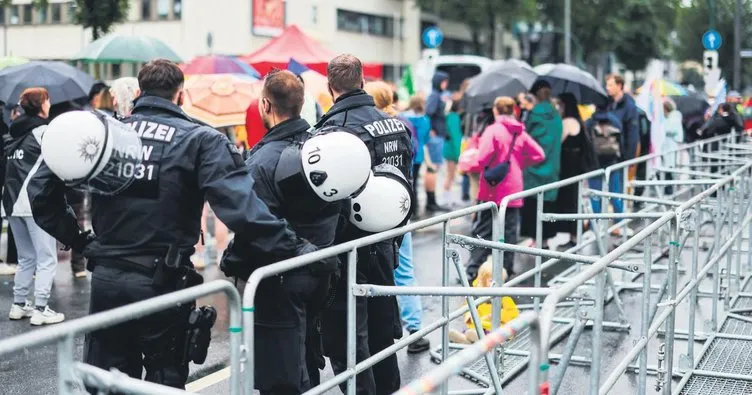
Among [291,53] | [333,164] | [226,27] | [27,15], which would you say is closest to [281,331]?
[333,164]

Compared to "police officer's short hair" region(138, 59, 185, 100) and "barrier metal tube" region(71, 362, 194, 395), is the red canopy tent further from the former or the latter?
"barrier metal tube" region(71, 362, 194, 395)

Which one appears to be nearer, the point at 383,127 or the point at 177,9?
the point at 383,127

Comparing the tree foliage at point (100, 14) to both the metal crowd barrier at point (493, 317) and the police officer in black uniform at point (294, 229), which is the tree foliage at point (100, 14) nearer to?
the metal crowd barrier at point (493, 317)

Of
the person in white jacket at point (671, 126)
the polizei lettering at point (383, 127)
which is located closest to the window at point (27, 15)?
the person in white jacket at point (671, 126)

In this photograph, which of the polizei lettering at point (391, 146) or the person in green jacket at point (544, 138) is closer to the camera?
the polizei lettering at point (391, 146)

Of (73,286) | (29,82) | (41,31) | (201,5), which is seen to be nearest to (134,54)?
(29,82)

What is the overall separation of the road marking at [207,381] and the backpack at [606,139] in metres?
7.26

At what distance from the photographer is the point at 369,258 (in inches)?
224

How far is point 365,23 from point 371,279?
53370 millimetres

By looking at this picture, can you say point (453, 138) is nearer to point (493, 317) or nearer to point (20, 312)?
A: point (20, 312)

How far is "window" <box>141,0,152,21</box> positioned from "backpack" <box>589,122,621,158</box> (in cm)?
3576

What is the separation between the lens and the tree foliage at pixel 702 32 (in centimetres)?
4459

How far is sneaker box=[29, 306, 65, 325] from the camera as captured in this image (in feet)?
27.4

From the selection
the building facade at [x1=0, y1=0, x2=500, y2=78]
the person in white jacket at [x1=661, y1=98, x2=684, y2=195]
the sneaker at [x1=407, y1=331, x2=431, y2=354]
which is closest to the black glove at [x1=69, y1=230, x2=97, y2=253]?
the sneaker at [x1=407, y1=331, x2=431, y2=354]
